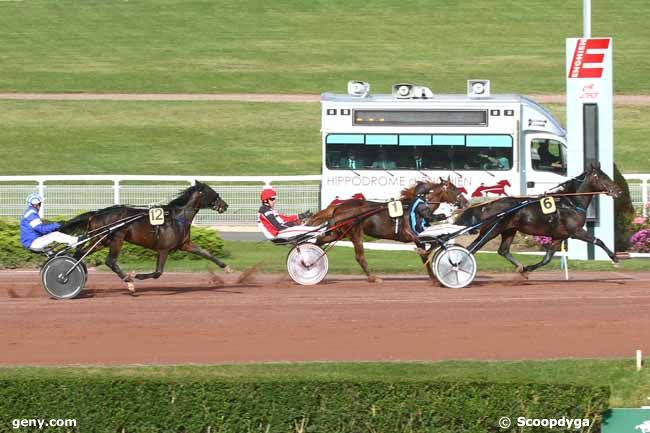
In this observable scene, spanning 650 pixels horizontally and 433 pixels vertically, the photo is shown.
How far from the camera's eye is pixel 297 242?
16.0 metres

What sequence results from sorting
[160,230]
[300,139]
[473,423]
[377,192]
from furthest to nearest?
1. [300,139]
2. [377,192]
3. [160,230]
4. [473,423]

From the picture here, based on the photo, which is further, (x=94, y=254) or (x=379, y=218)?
(x=94, y=254)

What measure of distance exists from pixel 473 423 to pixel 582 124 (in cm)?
1112

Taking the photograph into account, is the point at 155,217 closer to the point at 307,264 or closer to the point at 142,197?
the point at 307,264

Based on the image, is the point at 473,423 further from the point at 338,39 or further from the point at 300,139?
the point at 338,39

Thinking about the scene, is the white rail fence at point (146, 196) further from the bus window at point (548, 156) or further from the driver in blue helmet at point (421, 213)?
the driver in blue helmet at point (421, 213)

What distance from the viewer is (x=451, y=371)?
10.5 meters

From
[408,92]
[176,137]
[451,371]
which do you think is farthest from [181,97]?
[451,371]

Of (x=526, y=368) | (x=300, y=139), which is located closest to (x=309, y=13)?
(x=300, y=139)

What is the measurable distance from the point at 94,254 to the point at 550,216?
7.46 m

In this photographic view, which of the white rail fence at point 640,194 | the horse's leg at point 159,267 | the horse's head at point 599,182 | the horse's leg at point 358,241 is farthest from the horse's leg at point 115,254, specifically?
the white rail fence at point 640,194

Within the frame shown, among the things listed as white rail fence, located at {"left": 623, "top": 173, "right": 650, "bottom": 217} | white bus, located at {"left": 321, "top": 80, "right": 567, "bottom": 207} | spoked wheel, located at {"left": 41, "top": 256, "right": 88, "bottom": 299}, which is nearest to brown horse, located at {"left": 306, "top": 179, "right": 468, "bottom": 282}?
spoked wheel, located at {"left": 41, "top": 256, "right": 88, "bottom": 299}

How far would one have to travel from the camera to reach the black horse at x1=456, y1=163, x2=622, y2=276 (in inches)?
625

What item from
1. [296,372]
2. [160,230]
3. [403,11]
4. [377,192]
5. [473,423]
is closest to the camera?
[473,423]
